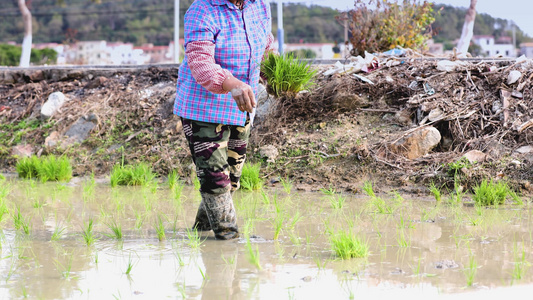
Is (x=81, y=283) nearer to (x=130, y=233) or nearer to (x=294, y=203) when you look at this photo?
(x=130, y=233)

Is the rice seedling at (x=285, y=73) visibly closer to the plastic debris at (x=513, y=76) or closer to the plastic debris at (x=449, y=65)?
the plastic debris at (x=449, y=65)

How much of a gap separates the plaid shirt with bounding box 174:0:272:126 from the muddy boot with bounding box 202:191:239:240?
435 mm

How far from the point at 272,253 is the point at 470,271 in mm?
995

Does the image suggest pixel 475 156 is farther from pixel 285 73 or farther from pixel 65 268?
pixel 65 268

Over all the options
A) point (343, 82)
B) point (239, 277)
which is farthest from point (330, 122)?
point (239, 277)

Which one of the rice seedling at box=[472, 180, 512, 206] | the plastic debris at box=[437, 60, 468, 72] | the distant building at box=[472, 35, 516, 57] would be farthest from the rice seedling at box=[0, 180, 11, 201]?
the distant building at box=[472, 35, 516, 57]

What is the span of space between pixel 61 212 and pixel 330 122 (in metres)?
2.77

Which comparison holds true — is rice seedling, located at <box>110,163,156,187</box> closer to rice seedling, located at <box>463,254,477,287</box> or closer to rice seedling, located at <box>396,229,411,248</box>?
rice seedling, located at <box>396,229,411,248</box>

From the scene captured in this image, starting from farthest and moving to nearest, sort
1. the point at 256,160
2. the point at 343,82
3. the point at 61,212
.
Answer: the point at 343,82, the point at 256,160, the point at 61,212

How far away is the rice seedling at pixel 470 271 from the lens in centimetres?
270

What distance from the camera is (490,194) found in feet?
15.2

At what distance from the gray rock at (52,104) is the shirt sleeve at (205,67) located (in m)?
4.99

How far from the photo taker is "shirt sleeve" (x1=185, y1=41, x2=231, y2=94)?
10.9 ft

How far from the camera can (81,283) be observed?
284 centimetres
